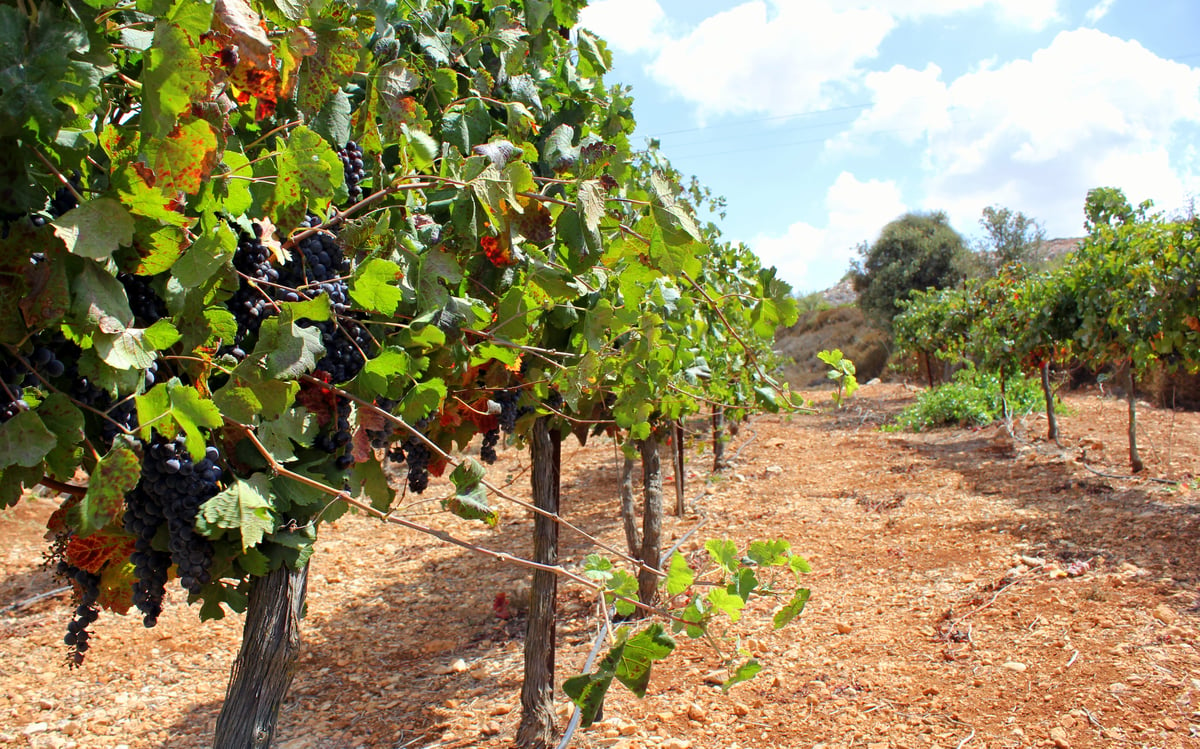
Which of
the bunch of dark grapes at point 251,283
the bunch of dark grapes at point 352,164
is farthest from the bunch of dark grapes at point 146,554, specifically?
the bunch of dark grapes at point 352,164

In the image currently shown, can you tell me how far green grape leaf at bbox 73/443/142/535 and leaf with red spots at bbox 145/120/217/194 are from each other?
34cm

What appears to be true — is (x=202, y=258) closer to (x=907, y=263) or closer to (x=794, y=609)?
(x=794, y=609)

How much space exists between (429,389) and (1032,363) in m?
11.0

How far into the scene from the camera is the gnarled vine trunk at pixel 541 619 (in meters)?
3.51

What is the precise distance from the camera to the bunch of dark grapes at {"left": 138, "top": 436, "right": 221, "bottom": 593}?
122 centimetres

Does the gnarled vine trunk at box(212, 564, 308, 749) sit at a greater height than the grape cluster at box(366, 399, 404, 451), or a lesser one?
lesser

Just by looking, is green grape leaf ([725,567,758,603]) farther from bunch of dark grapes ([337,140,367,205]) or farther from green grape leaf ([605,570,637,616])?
bunch of dark grapes ([337,140,367,205])

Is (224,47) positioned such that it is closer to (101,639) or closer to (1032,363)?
(101,639)

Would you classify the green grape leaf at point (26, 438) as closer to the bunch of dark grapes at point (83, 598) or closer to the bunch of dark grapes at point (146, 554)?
the bunch of dark grapes at point (146, 554)

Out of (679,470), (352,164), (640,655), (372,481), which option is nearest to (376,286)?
(352,164)

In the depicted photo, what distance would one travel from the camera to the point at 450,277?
1.44m

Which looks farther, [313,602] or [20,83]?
[313,602]

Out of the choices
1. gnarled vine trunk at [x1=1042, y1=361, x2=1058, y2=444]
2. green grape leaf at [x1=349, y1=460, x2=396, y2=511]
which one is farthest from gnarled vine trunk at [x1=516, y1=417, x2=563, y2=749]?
gnarled vine trunk at [x1=1042, y1=361, x2=1058, y2=444]

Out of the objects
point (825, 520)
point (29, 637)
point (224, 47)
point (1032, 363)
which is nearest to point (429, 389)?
point (224, 47)
